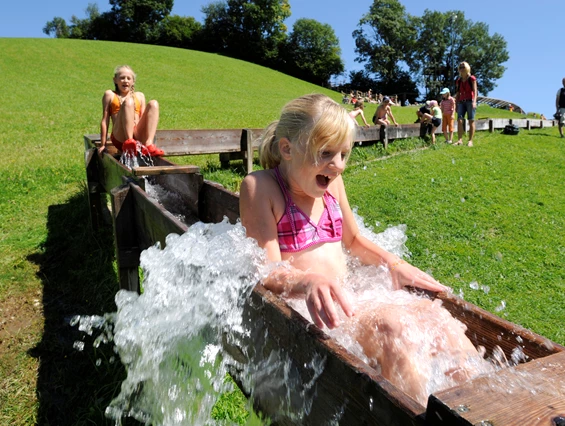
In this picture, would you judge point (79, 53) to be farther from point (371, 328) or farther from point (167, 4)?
point (167, 4)

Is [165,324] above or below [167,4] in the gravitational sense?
below

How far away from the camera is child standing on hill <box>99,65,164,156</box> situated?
592cm

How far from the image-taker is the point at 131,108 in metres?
6.11

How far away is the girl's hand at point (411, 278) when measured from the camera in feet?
7.07

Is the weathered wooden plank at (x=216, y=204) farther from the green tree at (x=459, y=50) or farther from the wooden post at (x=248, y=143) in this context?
the green tree at (x=459, y=50)

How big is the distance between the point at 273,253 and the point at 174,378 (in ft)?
2.57

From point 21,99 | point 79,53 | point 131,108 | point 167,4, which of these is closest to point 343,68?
point 167,4

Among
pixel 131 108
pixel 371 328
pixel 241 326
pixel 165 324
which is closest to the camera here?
pixel 371 328

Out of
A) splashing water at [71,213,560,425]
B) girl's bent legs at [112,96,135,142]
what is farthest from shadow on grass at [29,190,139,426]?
girl's bent legs at [112,96,135,142]

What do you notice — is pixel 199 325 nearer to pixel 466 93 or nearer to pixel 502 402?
pixel 502 402

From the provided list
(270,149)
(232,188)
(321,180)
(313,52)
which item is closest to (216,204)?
(270,149)

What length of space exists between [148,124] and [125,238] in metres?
2.99

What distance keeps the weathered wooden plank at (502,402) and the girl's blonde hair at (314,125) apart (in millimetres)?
1498

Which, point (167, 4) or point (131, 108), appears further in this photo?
point (167, 4)
